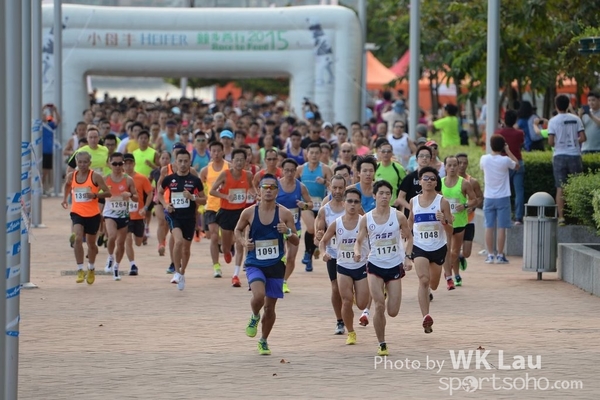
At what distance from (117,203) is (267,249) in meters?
5.65

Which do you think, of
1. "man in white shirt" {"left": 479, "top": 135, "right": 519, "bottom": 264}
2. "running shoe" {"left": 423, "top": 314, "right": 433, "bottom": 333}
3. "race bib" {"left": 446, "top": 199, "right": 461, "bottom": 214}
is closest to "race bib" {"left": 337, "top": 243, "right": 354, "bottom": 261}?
"running shoe" {"left": 423, "top": 314, "right": 433, "bottom": 333}

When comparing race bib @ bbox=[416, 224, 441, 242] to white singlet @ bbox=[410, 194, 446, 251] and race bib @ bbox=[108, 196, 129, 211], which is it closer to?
white singlet @ bbox=[410, 194, 446, 251]

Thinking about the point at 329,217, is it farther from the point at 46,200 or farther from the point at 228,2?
the point at 228,2

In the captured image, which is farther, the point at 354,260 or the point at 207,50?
the point at 207,50

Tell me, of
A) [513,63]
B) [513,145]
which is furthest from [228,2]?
[513,145]

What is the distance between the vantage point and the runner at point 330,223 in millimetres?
13195

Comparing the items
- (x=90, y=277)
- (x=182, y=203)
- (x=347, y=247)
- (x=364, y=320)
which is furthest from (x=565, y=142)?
(x=347, y=247)

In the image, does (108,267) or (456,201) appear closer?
(456,201)

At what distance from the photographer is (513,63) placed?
88.2ft

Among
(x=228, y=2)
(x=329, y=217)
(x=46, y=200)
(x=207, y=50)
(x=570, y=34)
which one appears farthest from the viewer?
(x=228, y=2)

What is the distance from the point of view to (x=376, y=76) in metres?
42.8

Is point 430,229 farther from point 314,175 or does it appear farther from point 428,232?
point 314,175

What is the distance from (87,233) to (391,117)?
17.0 metres

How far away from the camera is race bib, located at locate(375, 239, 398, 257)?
490 inches
